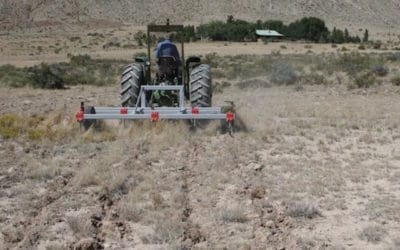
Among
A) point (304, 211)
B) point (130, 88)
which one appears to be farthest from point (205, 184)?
point (130, 88)

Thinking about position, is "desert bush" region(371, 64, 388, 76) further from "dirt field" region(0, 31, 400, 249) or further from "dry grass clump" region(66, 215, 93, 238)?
"dry grass clump" region(66, 215, 93, 238)

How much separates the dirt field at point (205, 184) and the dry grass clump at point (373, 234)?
1cm

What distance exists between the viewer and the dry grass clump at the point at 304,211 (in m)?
7.30

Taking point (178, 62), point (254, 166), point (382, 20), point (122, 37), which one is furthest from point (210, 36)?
point (254, 166)

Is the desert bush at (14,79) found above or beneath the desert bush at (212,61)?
beneath

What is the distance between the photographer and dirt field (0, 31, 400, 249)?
6.67 metres

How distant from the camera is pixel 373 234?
6633mm

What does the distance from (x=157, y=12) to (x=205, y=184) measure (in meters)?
84.0

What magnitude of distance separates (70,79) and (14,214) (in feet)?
58.4

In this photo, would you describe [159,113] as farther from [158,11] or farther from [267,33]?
[158,11]

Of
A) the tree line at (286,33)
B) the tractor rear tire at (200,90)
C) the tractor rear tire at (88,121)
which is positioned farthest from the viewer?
the tree line at (286,33)

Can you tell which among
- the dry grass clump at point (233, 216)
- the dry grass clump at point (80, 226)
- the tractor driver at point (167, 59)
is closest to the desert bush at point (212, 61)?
the tractor driver at point (167, 59)

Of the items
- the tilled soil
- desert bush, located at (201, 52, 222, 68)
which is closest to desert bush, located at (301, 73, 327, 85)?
the tilled soil

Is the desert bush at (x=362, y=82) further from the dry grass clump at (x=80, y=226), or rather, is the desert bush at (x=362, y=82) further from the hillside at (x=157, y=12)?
the hillside at (x=157, y=12)
